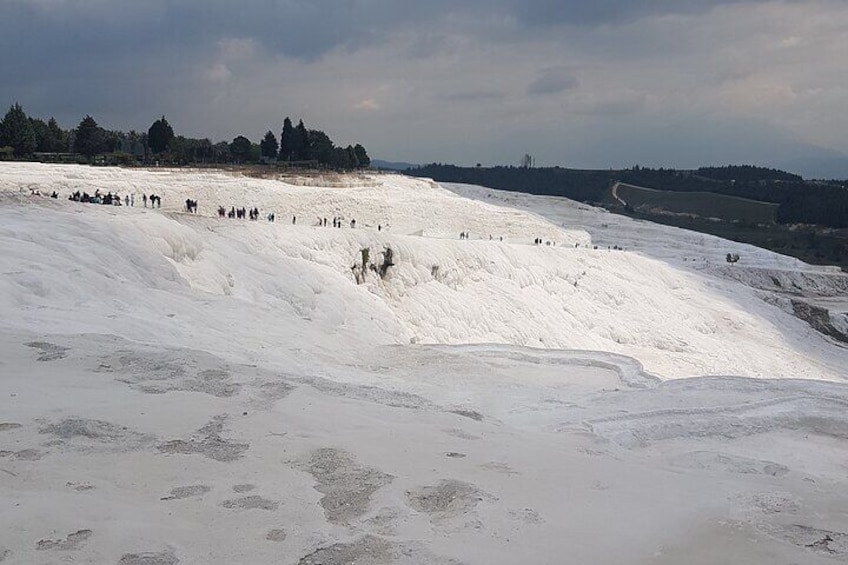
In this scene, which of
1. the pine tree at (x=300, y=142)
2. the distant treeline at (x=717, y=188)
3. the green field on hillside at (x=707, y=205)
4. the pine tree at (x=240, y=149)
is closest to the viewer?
the pine tree at (x=240, y=149)

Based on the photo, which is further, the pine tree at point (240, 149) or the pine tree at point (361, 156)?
the pine tree at point (361, 156)

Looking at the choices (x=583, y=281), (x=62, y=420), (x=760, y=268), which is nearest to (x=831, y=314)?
(x=760, y=268)

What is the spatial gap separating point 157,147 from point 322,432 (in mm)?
62964

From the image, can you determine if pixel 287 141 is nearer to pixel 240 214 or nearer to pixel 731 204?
pixel 240 214

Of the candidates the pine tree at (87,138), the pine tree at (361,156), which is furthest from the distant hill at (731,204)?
the pine tree at (87,138)

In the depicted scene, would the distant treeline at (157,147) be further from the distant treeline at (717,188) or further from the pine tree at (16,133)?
the distant treeline at (717,188)

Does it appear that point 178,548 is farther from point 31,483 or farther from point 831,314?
point 831,314

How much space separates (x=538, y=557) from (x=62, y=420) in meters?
4.91

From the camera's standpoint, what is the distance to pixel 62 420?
7.26 metres

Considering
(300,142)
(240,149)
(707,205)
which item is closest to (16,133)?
(240,149)

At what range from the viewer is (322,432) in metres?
7.89

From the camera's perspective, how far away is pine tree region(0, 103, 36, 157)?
50062 mm

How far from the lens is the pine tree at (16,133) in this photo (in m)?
50.1

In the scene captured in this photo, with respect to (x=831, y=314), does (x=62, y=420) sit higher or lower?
higher
